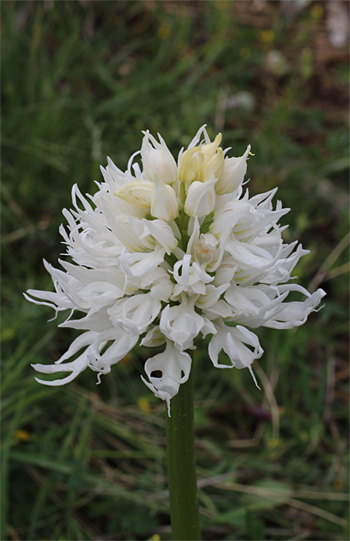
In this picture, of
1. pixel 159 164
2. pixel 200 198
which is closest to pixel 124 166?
pixel 159 164

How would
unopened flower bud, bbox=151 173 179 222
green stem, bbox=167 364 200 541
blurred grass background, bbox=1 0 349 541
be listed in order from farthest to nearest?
blurred grass background, bbox=1 0 349 541, green stem, bbox=167 364 200 541, unopened flower bud, bbox=151 173 179 222

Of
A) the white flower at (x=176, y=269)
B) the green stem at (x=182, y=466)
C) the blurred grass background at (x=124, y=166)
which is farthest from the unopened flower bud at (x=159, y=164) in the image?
the blurred grass background at (x=124, y=166)

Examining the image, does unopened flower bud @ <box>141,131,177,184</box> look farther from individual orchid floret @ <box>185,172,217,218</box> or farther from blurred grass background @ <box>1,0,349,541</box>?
blurred grass background @ <box>1,0,349,541</box>

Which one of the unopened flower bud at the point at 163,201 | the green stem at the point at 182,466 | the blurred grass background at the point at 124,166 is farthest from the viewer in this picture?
the blurred grass background at the point at 124,166

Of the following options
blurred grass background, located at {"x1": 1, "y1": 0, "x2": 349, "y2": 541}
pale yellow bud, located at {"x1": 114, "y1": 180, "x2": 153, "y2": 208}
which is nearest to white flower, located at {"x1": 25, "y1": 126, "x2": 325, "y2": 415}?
pale yellow bud, located at {"x1": 114, "y1": 180, "x2": 153, "y2": 208}

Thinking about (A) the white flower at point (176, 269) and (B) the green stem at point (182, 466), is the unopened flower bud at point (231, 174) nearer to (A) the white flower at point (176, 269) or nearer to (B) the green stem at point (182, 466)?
(A) the white flower at point (176, 269)
